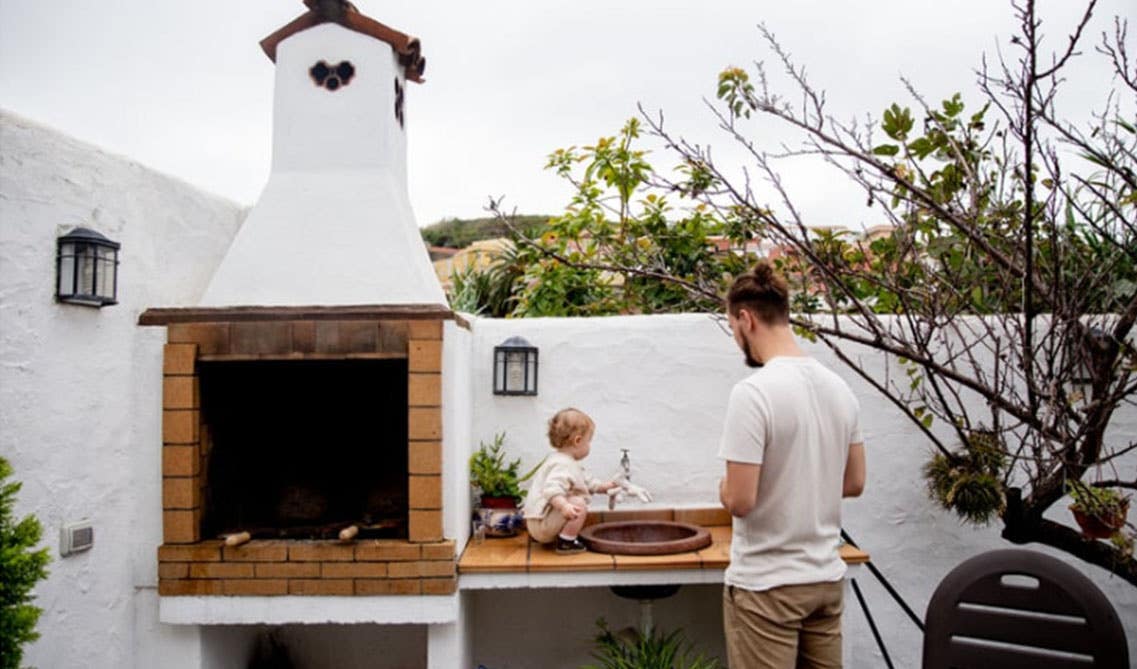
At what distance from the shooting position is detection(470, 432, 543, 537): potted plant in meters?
3.71

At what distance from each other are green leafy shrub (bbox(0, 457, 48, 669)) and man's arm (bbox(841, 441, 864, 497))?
221 centimetres

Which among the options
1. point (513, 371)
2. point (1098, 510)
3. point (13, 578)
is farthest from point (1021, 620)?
point (13, 578)

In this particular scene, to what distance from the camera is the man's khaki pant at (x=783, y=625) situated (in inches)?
87.1

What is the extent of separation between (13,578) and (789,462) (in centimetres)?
202

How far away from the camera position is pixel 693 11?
193 inches

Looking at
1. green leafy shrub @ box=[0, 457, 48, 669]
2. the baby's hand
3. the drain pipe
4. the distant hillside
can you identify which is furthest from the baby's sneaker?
the distant hillside

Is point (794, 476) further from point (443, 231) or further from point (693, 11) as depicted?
point (443, 231)

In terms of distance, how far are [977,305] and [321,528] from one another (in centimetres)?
312

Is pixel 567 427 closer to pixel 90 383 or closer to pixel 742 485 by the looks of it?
pixel 742 485

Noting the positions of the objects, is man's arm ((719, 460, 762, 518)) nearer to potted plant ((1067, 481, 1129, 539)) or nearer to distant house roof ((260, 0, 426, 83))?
potted plant ((1067, 481, 1129, 539))

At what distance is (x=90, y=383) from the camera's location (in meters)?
2.92

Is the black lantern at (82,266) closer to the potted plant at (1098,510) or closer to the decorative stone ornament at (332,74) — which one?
the decorative stone ornament at (332,74)

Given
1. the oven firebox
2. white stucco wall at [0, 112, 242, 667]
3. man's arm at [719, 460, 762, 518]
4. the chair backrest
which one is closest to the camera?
the chair backrest

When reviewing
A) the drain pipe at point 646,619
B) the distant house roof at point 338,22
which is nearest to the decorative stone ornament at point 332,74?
the distant house roof at point 338,22
